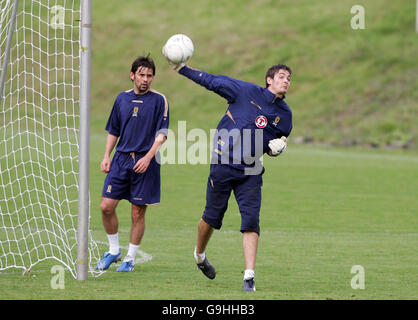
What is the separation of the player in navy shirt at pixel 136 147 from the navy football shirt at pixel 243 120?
3.33 ft

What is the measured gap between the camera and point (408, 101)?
38.5m

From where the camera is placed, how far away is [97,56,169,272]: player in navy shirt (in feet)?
28.5

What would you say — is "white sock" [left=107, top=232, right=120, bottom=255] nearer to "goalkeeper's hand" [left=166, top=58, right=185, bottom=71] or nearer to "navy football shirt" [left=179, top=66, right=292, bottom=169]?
"navy football shirt" [left=179, top=66, right=292, bottom=169]

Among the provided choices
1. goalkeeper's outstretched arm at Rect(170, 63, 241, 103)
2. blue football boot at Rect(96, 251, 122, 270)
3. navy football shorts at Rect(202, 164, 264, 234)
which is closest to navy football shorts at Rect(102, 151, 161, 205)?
blue football boot at Rect(96, 251, 122, 270)

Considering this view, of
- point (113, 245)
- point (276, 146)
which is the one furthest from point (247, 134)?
point (113, 245)

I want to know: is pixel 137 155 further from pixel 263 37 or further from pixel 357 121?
pixel 263 37

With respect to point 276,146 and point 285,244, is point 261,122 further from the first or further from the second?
point 285,244

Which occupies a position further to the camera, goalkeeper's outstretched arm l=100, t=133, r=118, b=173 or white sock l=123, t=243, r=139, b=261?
goalkeeper's outstretched arm l=100, t=133, r=118, b=173

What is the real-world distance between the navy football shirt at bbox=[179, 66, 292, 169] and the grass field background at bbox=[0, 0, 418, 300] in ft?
4.26

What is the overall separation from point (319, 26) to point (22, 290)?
139ft

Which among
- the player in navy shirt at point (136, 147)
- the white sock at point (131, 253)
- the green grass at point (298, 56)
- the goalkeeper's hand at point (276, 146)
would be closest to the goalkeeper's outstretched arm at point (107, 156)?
the player in navy shirt at point (136, 147)

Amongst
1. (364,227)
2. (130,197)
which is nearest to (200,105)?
(364,227)

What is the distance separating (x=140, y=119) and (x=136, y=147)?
31 cm

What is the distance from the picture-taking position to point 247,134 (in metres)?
7.79
